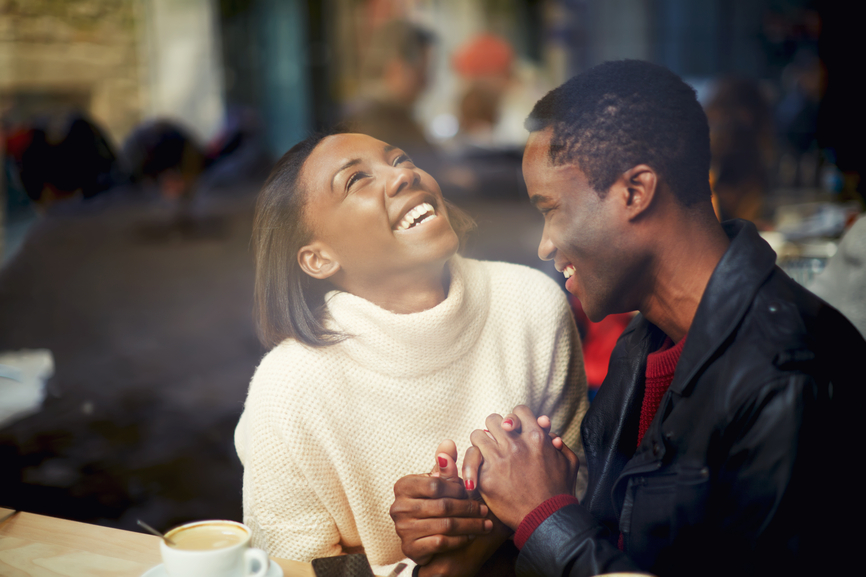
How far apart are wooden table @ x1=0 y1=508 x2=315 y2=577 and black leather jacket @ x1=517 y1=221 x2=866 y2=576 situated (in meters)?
0.52

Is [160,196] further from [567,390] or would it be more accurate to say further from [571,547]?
[571,547]

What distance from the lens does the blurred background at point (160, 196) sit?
A: 1.49m

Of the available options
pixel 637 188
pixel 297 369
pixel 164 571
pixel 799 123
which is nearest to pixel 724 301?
pixel 637 188

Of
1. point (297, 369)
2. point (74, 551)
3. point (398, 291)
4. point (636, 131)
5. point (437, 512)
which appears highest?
point (636, 131)

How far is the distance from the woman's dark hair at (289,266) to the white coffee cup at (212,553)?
0.30 m

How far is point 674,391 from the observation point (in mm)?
1012

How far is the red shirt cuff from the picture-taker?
1.03 m

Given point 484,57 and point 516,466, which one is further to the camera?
point 484,57

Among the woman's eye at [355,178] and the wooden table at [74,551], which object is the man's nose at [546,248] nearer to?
the woman's eye at [355,178]

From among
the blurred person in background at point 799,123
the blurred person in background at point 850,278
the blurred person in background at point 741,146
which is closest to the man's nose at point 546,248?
the blurred person in background at point 741,146

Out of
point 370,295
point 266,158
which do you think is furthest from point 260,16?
point 370,295

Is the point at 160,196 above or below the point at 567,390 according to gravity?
above

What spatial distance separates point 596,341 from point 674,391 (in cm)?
29

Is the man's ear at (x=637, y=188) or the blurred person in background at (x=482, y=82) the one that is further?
the blurred person in background at (x=482, y=82)
